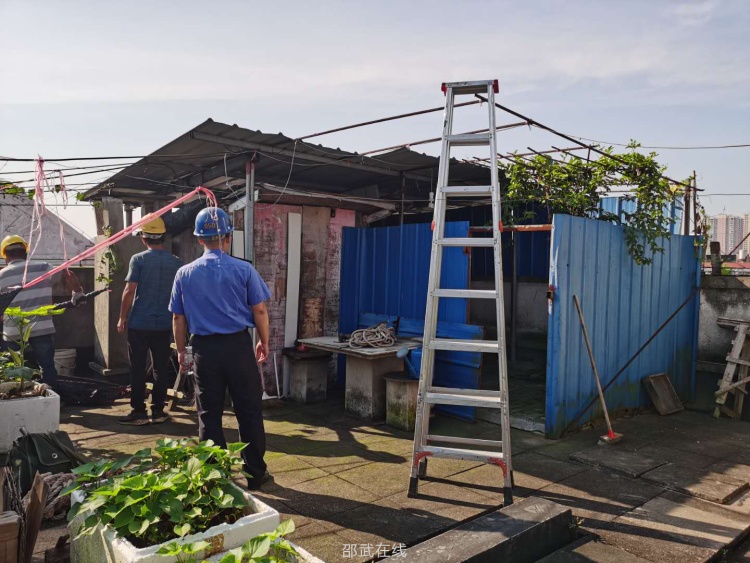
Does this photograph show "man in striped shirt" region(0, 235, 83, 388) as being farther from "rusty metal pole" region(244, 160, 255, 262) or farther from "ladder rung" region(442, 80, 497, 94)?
"ladder rung" region(442, 80, 497, 94)

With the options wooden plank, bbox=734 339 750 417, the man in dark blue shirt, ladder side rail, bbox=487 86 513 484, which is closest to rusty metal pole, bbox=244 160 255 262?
the man in dark blue shirt

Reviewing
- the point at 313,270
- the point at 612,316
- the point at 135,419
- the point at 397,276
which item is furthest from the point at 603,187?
the point at 135,419

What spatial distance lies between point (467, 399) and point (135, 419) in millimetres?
4164

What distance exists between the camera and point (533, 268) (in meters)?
10.0

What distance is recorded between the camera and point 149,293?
682 centimetres

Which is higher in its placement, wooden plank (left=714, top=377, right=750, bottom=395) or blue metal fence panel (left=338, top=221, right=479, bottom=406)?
blue metal fence panel (left=338, top=221, right=479, bottom=406)

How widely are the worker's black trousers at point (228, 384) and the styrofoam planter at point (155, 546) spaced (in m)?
1.66

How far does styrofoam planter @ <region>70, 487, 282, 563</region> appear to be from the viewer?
2.38 m

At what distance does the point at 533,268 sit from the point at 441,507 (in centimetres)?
628

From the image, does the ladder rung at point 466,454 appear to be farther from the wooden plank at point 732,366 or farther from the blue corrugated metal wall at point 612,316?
the wooden plank at point 732,366

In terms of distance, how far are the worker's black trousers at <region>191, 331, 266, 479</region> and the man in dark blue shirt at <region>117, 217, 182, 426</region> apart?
2.53 m

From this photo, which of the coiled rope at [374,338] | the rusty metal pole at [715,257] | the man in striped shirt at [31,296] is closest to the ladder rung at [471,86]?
the coiled rope at [374,338]

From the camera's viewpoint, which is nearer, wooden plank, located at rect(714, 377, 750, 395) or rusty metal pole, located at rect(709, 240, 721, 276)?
wooden plank, located at rect(714, 377, 750, 395)

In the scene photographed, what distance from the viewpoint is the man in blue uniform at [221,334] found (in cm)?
449
